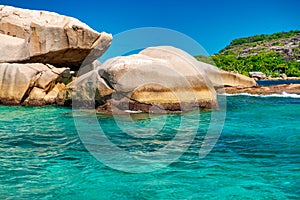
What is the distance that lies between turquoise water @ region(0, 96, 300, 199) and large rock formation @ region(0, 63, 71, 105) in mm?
7125

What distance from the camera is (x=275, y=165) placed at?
20.6 feet

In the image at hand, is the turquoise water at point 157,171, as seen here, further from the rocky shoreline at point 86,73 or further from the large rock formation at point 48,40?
the large rock formation at point 48,40

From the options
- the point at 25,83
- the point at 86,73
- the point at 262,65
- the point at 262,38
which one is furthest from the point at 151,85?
the point at 262,38

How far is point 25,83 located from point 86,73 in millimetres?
2831

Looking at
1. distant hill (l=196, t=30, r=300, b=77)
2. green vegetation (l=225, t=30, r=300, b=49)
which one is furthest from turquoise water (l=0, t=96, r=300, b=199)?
green vegetation (l=225, t=30, r=300, b=49)

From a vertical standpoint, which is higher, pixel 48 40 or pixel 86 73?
pixel 48 40

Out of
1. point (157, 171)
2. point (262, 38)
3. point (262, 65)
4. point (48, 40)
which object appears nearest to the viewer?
point (157, 171)

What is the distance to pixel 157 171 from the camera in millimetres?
6020

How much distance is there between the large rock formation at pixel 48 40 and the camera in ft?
59.7

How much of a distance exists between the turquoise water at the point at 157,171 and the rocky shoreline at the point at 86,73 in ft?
11.0

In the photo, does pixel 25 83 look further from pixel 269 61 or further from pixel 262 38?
pixel 262 38

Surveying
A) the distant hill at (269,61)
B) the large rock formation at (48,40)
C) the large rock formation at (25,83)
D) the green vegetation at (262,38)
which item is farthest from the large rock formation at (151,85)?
the green vegetation at (262,38)

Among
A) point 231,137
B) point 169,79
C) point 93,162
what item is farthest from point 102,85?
point 93,162

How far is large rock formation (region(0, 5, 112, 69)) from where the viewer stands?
18188 millimetres
